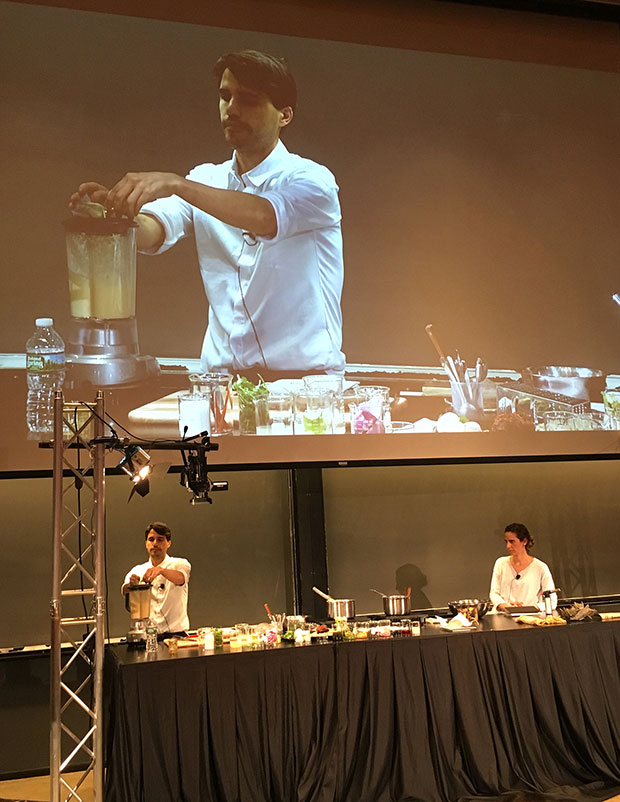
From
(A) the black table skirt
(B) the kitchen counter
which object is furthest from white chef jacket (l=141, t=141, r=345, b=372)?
(A) the black table skirt

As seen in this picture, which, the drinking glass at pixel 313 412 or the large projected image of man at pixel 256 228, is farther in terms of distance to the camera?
the drinking glass at pixel 313 412

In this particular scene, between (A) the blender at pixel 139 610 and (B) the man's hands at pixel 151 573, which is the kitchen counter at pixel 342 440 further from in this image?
(A) the blender at pixel 139 610

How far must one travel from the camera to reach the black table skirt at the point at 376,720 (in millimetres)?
3770

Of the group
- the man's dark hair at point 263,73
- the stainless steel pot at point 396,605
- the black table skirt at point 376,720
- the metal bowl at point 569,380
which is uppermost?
the man's dark hair at point 263,73

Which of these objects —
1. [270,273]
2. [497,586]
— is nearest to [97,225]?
[270,273]

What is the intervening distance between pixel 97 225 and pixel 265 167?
3.62 ft

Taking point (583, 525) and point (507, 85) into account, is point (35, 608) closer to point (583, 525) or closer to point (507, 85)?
point (583, 525)

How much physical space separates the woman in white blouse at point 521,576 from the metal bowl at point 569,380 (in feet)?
3.69

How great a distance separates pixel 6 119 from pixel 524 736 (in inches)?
169

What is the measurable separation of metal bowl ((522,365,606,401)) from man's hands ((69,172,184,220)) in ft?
8.46

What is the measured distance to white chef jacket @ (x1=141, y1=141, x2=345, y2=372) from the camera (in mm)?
5145

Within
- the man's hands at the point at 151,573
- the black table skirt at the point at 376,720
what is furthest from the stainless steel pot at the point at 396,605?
the man's hands at the point at 151,573

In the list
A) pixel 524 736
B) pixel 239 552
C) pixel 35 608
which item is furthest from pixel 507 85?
pixel 35 608

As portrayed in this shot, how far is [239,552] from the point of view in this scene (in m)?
5.98
